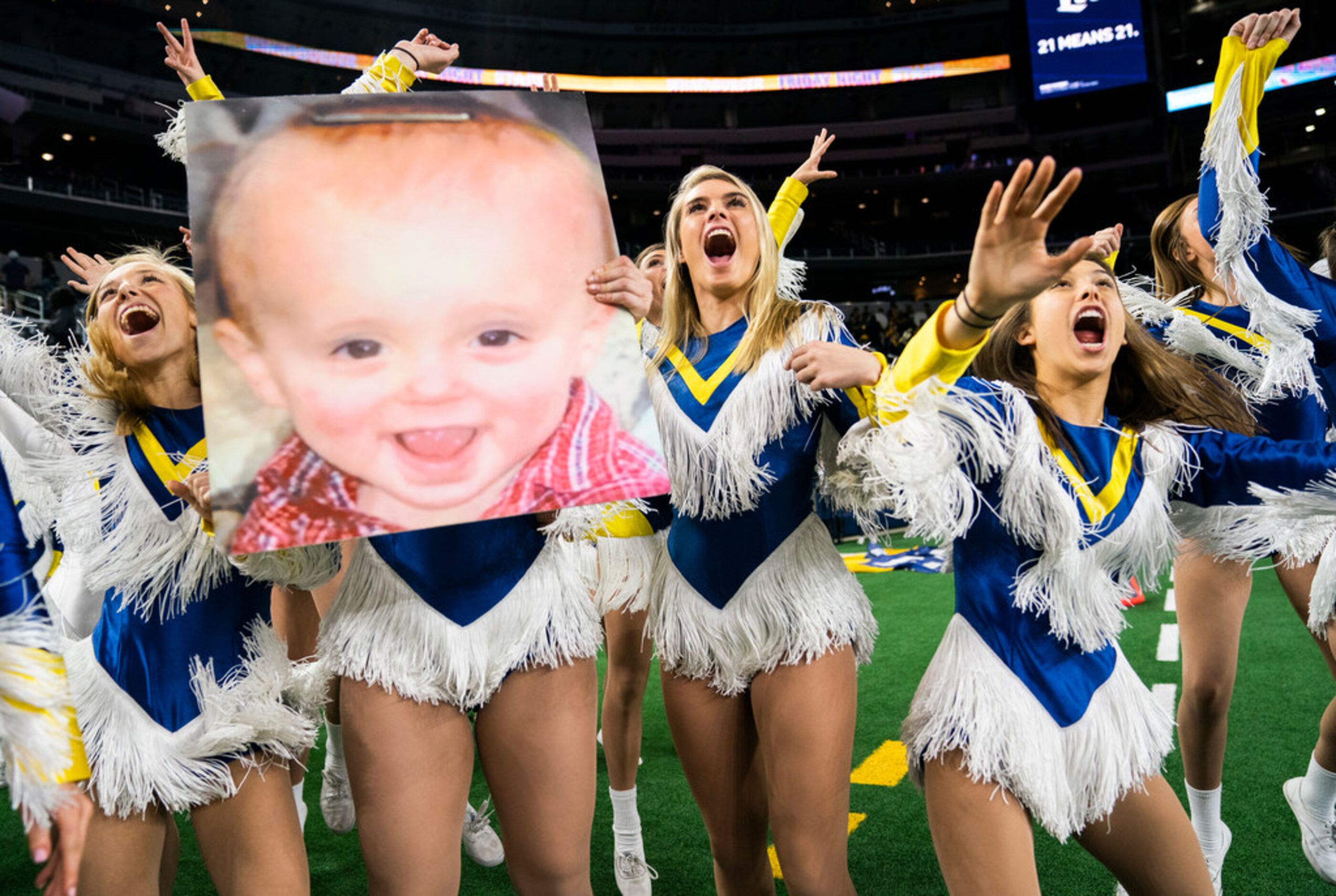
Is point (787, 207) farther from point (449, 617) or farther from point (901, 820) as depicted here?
point (901, 820)

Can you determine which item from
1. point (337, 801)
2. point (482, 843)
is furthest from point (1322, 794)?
point (337, 801)

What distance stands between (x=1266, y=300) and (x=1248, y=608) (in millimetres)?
4100

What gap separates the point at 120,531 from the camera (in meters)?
1.89

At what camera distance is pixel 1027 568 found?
1.82 metres

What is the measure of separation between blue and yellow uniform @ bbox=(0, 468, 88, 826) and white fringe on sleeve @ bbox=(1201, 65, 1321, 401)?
2.75 m

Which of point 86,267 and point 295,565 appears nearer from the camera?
point 295,565

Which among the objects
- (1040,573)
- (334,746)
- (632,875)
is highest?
(1040,573)

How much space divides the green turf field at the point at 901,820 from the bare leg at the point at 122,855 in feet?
4.42

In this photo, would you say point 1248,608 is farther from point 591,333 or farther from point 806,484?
point 591,333

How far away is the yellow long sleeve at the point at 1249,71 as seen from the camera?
8.16ft

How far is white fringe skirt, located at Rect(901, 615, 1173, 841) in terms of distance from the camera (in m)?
1.73

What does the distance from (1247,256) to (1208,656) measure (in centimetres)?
109

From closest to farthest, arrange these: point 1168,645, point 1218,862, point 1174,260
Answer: point 1218,862 → point 1174,260 → point 1168,645

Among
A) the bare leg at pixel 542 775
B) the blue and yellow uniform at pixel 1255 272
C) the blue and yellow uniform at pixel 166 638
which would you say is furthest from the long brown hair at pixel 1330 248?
the blue and yellow uniform at pixel 166 638
